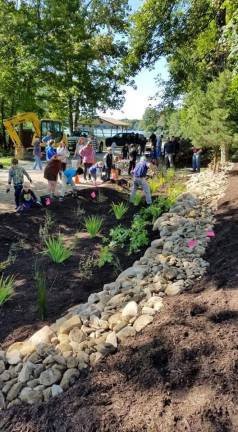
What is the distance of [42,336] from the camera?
4035 millimetres

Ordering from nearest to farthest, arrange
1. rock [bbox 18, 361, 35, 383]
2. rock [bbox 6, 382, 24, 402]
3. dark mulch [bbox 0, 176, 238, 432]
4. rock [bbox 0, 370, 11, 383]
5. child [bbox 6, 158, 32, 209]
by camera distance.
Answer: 1. dark mulch [bbox 0, 176, 238, 432]
2. rock [bbox 6, 382, 24, 402]
3. rock [bbox 18, 361, 35, 383]
4. rock [bbox 0, 370, 11, 383]
5. child [bbox 6, 158, 32, 209]

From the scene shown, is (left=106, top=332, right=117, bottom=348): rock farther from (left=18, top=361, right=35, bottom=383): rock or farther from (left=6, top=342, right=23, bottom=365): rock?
(left=6, top=342, right=23, bottom=365): rock

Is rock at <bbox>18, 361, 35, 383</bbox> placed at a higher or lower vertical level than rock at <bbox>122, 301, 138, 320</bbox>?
lower

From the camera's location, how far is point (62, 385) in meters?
3.26

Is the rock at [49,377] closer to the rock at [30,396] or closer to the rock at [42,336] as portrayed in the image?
the rock at [30,396]

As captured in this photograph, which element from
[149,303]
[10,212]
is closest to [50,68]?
[10,212]

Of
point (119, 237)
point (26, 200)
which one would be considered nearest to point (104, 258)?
point (119, 237)

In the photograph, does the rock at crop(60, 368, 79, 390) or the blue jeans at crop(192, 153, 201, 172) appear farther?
the blue jeans at crop(192, 153, 201, 172)

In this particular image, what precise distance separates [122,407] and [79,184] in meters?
11.2

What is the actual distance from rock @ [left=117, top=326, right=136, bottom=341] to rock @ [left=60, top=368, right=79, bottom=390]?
1.83ft

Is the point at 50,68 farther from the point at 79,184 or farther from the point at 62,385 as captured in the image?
the point at 62,385

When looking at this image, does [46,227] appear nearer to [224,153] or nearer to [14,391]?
[14,391]

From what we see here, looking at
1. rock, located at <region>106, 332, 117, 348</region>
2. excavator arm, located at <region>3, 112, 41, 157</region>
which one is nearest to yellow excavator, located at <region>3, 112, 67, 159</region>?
excavator arm, located at <region>3, 112, 41, 157</region>

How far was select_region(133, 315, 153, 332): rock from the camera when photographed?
384cm
